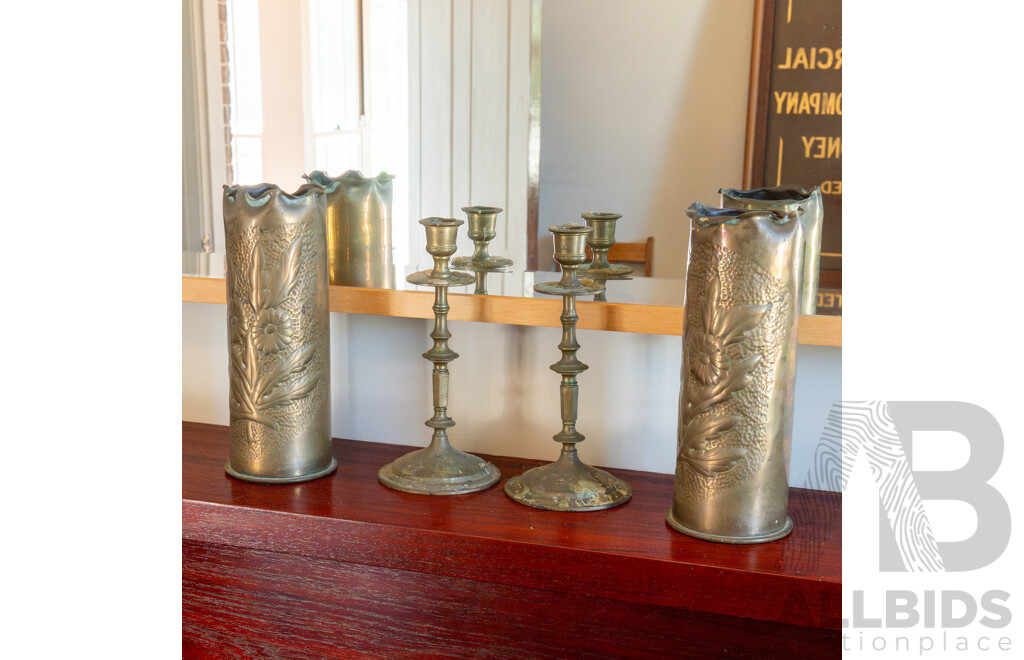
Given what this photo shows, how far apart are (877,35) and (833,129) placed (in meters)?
0.14

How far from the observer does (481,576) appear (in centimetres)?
67

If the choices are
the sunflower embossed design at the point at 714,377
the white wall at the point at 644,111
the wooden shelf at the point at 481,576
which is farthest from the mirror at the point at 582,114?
the wooden shelf at the point at 481,576

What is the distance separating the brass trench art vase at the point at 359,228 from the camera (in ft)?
2.72

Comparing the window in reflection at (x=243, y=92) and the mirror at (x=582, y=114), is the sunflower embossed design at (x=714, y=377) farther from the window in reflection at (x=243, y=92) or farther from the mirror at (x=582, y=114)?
the window in reflection at (x=243, y=92)

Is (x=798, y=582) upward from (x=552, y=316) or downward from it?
downward

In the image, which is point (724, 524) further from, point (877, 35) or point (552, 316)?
point (877, 35)

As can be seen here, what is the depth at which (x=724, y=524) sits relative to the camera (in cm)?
65

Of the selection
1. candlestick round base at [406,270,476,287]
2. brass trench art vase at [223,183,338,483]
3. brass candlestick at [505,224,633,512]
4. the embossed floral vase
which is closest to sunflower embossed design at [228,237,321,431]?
brass trench art vase at [223,183,338,483]

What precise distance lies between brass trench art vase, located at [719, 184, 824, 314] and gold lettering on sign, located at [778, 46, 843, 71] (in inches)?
3.9
